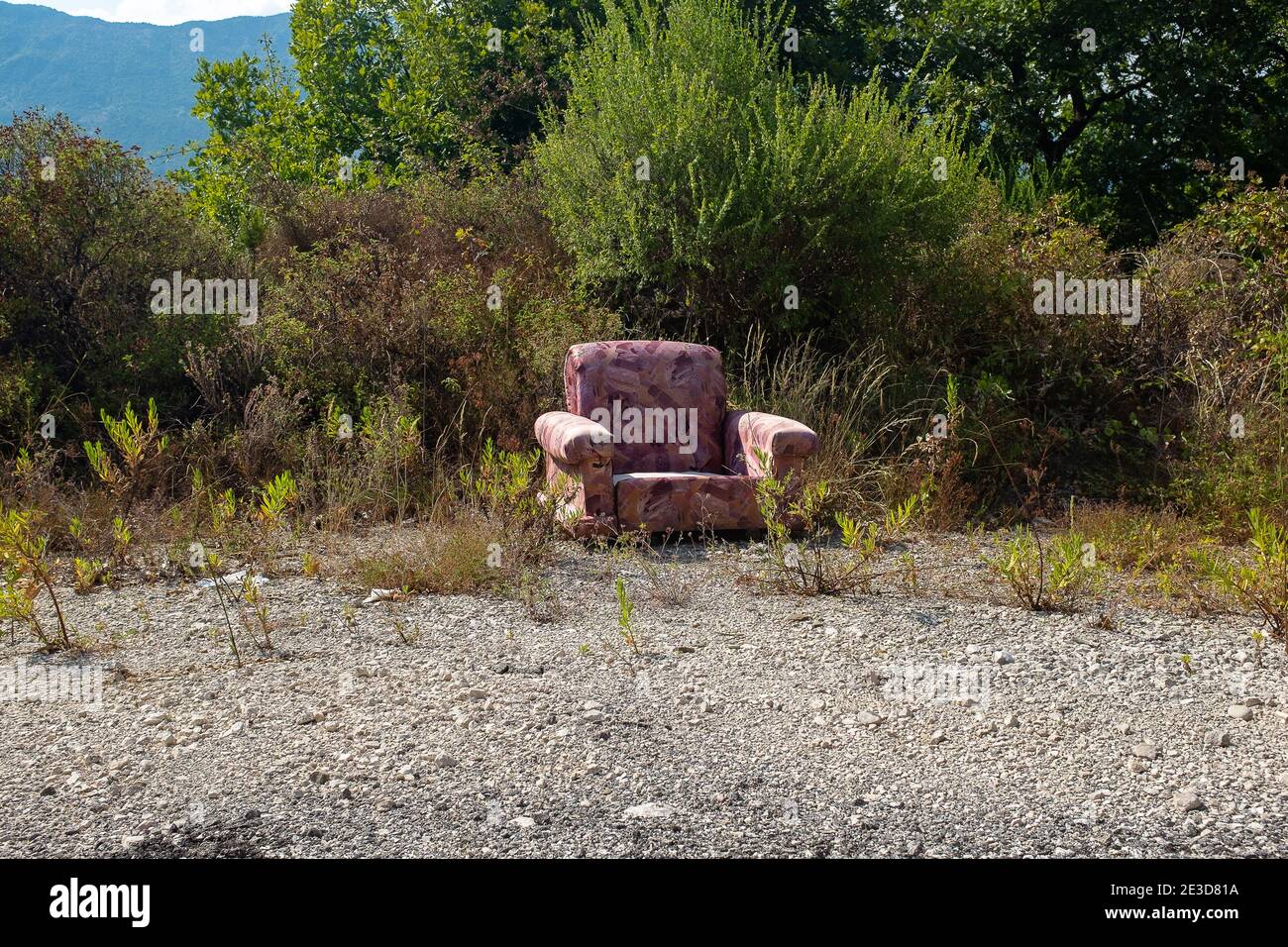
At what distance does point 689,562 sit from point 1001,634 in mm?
1894

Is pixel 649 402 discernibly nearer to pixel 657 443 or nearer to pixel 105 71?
pixel 657 443

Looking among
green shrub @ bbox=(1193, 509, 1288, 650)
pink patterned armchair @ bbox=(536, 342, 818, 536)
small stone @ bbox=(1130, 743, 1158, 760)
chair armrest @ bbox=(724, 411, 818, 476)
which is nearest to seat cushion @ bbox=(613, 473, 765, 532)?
pink patterned armchair @ bbox=(536, 342, 818, 536)

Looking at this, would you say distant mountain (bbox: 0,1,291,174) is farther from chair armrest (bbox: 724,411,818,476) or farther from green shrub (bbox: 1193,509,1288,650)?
green shrub (bbox: 1193,509,1288,650)

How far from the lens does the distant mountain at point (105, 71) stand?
66.8 meters

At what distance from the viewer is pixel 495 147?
1373 centimetres

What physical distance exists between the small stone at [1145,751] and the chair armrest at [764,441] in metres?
2.88

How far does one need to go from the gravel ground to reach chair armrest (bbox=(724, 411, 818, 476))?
1.45m

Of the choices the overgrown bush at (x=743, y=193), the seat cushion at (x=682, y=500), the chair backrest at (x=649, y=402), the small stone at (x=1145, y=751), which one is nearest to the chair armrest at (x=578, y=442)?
the seat cushion at (x=682, y=500)

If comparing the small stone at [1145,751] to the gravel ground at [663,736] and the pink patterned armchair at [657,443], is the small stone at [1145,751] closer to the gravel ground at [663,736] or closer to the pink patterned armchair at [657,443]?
the gravel ground at [663,736]

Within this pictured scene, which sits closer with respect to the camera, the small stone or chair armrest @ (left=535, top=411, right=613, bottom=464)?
the small stone

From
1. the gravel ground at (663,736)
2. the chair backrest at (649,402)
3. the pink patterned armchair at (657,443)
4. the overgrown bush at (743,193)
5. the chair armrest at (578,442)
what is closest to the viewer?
the gravel ground at (663,736)

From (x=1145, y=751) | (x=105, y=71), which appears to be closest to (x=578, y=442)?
(x=1145, y=751)

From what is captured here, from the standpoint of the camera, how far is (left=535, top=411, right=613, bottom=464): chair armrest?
20.8 feet

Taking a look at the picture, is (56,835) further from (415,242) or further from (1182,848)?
(415,242)
